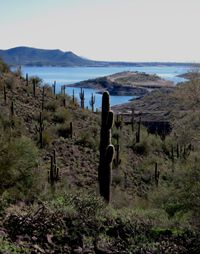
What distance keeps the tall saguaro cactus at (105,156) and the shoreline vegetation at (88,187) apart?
0.04 meters

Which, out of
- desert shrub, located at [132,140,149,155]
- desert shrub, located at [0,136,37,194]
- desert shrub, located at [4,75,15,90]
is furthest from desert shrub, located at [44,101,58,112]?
desert shrub, located at [0,136,37,194]

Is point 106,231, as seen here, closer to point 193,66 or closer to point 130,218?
point 130,218

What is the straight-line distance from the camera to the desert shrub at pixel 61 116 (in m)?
34.8

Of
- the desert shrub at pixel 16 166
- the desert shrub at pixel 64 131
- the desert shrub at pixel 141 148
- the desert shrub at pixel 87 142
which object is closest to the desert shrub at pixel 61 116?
the desert shrub at pixel 64 131

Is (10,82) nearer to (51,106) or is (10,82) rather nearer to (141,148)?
(51,106)

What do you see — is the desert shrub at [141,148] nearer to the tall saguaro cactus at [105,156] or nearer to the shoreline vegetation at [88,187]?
the shoreline vegetation at [88,187]

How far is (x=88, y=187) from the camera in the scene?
2541 cm

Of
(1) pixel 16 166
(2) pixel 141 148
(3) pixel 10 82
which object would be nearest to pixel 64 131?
(2) pixel 141 148

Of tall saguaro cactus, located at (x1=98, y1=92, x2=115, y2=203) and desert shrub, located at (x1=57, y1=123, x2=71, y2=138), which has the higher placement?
tall saguaro cactus, located at (x1=98, y1=92, x2=115, y2=203)

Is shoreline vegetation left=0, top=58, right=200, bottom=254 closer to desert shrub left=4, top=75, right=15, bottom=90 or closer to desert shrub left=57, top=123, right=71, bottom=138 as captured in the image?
desert shrub left=57, top=123, right=71, bottom=138

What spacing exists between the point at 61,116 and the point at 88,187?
412 inches

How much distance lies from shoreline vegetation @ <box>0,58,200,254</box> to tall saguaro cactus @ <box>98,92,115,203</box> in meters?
0.04

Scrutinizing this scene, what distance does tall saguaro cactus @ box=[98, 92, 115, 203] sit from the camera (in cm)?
1798

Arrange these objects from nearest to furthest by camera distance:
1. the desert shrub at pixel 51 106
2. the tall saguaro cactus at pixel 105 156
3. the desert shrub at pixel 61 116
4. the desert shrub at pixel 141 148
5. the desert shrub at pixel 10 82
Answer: the tall saguaro cactus at pixel 105 156 → the desert shrub at pixel 61 116 → the desert shrub at pixel 141 148 → the desert shrub at pixel 51 106 → the desert shrub at pixel 10 82
